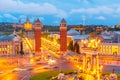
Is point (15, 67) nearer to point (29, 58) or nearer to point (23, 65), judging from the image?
point (23, 65)

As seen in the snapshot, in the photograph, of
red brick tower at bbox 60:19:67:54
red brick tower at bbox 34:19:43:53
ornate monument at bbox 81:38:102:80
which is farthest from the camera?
red brick tower at bbox 60:19:67:54

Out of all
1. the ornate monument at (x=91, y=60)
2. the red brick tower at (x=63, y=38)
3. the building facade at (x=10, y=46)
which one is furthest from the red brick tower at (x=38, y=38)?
the ornate monument at (x=91, y=60)

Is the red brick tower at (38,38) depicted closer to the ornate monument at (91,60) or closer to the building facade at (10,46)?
the building facade at (10,46)

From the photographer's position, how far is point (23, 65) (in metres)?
39.5

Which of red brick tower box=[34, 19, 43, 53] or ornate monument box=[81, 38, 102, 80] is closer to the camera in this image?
ornate monument box=[81, 38, 102, 80]

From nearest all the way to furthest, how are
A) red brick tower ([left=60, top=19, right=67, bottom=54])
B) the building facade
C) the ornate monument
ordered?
the ornate monument
red brick tower ([left=60, top=19, right=67, bottom=54])
the building facade

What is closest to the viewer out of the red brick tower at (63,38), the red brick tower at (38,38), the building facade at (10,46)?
the red brick tower at (38,38)

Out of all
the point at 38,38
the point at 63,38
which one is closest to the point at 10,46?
the point at 38,38

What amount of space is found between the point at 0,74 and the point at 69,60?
13.2 metres

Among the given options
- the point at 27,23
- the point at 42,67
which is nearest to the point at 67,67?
the point at 42,67

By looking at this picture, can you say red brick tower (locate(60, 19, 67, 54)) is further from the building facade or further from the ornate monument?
the ornate monument

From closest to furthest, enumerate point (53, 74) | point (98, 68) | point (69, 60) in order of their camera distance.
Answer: point (98, 68)
point (53, 74)
point (69, 60)

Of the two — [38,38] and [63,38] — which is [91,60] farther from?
[38,38]

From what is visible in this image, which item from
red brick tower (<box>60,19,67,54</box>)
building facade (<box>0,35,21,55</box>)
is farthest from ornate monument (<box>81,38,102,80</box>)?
building facade (<box>0,35,21,55</box>)
